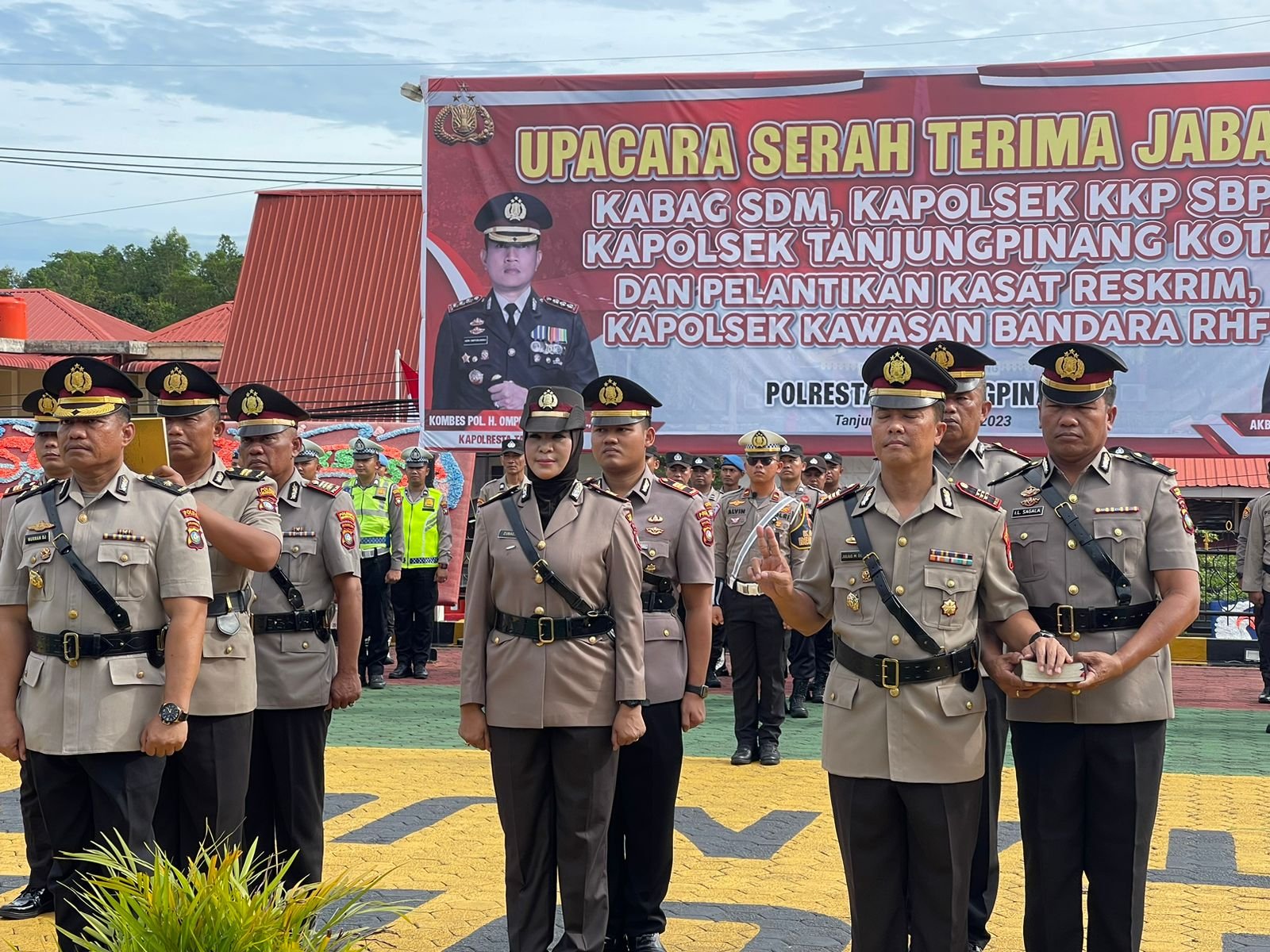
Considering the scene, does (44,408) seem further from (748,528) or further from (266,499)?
(748,528)

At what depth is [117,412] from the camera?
4.98 metres

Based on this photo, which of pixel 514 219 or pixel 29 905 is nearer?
pixel 29 905

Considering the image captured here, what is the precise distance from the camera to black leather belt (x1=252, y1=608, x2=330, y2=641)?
→ 19.7ft

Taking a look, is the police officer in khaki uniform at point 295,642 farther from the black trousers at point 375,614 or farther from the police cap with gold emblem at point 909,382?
the black trousers at point 375,614

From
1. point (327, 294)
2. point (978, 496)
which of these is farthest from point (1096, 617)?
point (327, 294)

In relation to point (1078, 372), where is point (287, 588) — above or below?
below

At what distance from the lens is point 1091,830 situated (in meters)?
4.67

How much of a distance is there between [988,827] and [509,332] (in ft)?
29.2

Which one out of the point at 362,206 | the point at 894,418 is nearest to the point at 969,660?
the point at 894,418

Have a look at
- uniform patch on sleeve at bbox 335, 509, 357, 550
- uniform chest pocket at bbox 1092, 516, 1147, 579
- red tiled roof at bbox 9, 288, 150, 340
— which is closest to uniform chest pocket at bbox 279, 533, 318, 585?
uniform patch on sleeve at bbox 335, 509, 357, 550

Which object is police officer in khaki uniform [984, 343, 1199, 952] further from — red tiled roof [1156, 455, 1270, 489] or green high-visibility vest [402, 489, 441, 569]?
red tiled roof [1156, 455, 1270, 489]

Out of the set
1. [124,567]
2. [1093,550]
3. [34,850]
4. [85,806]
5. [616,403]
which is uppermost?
[616,403]

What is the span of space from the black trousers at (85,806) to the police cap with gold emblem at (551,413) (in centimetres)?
166

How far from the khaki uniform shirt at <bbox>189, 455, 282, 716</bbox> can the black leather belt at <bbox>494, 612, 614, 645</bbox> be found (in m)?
0.95
